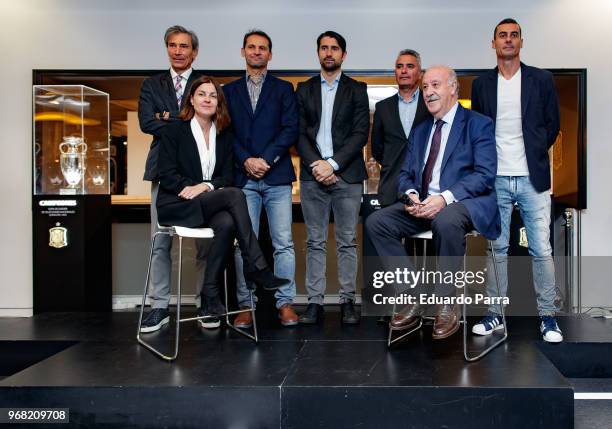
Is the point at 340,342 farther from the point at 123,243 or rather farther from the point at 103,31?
the point at 103,31

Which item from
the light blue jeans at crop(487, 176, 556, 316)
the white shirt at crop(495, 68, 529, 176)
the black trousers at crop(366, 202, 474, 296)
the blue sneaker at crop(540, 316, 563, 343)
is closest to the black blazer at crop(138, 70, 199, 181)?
the black trousers at crop(366, 202, 474, 296)

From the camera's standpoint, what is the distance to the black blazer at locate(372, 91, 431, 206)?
359 centimetres

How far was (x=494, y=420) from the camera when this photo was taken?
92.0 inches

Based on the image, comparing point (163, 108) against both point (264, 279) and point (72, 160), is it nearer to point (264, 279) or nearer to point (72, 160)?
point (264, 279)

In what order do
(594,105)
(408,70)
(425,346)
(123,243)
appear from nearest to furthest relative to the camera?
(425,346) < (408,70) < (594,105) < (123,243)

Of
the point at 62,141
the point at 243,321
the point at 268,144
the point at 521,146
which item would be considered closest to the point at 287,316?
the point at 243,321

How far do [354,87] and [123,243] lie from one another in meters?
2.86

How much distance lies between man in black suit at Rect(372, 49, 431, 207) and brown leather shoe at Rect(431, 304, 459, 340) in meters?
0.82

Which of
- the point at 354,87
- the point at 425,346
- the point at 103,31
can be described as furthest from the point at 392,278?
the point at 103,31

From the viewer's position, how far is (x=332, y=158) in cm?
352

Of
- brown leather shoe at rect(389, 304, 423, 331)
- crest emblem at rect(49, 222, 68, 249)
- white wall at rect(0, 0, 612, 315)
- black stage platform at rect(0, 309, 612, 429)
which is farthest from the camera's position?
white wall at rect(0, 0, 612, 315)

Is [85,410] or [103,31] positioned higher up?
[103,31]

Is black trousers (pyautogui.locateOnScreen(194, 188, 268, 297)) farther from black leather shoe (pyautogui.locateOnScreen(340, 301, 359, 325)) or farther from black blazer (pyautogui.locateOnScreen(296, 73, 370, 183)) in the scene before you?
black leather shoe (pyautogui.locateOnScreen(340, 301, 359, 325))

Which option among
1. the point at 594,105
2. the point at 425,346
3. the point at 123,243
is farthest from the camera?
the point at 123,243
